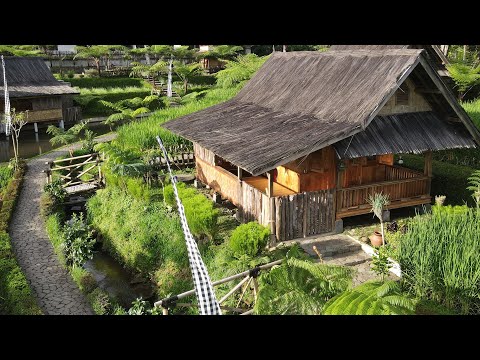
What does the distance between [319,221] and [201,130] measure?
211 inches

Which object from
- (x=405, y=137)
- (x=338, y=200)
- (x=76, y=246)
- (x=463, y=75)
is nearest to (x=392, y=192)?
(x=405, y=137)

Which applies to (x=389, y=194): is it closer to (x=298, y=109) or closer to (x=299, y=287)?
(x=298, y=109)

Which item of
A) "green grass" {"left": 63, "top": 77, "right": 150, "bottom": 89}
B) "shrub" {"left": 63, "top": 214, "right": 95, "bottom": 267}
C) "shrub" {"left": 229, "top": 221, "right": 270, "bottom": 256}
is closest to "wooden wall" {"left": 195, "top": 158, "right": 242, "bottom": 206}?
"shrub" {"left": 229, "top": 221, "right": 270, "bottom": 256}

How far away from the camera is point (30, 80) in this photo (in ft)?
103

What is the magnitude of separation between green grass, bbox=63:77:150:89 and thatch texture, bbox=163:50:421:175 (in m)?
25.8

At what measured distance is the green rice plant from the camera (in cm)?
761

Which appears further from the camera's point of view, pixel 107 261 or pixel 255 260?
pixel 107 261

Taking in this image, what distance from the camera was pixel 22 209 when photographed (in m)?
16.6

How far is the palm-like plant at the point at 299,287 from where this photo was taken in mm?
7496

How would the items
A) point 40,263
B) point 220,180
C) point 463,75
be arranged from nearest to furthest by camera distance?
point 40,263 → point 220,180 → point 463,75

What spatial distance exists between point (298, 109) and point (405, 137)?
3387 millimetres

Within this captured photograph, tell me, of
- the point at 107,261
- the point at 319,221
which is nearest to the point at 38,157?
the point at 107,261
